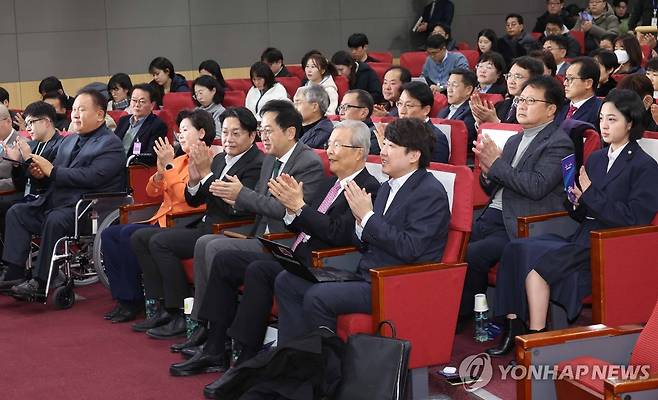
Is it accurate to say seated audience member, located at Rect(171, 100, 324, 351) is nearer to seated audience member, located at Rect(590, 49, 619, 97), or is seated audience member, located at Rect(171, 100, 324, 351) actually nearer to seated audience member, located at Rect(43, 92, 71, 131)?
seated audience member, located at Rect(590, 49, 619, 97)

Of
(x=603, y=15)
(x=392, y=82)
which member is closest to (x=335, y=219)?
(x=392, y=82)

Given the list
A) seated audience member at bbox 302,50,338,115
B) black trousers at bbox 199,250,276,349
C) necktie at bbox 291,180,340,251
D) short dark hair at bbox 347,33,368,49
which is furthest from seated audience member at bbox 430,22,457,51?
black trousers at bbox 199,250,276,349

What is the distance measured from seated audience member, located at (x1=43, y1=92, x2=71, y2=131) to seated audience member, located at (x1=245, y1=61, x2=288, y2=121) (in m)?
1.52

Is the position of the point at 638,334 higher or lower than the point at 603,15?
lower

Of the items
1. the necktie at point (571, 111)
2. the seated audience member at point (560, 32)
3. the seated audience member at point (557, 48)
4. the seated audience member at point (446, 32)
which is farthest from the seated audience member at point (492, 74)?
the seated audience member at point (446, 32)

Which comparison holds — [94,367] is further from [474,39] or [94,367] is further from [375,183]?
[474,39]

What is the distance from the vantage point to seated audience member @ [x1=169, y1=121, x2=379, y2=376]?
4.08 m

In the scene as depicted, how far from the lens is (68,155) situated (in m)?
5.89

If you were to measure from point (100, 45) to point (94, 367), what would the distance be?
22.1 feet

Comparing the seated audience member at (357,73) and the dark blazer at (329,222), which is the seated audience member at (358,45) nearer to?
the seated audience member at (357,73)

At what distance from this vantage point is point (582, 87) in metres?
5.41

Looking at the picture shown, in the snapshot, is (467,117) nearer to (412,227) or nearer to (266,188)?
(266,188)

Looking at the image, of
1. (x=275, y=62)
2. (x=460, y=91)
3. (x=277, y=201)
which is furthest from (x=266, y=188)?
(x=275, y=62)

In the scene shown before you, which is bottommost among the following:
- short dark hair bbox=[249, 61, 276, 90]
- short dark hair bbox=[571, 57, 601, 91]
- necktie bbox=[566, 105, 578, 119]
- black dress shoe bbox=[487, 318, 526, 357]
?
black dress shoe bbox=[487, 318, 526, 357]
